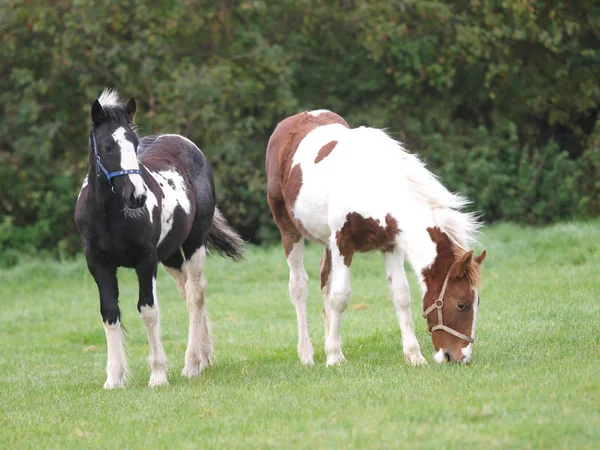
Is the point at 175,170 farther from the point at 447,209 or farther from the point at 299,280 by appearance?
the point at 447,209

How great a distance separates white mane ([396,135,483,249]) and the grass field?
94 cm

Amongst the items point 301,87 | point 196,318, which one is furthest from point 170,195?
point 301,87

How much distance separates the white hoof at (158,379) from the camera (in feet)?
24.7

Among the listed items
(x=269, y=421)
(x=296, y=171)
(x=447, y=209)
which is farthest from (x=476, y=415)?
(x=296, y=171)

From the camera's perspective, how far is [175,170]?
8430 mm

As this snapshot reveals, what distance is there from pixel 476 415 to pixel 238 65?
15.1 metres

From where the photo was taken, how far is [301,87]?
20938mm

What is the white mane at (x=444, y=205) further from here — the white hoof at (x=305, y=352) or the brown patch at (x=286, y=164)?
the white hoof at (x=305, y=352)

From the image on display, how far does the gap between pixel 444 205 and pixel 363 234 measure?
2.18 feet

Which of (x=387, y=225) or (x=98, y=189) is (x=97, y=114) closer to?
(x=98, y=189)

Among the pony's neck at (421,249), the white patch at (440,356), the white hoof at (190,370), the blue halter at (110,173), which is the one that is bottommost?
the white hoof at (190,370)

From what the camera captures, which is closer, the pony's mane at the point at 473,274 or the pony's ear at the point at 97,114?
the pony's mane at the point at 473,274

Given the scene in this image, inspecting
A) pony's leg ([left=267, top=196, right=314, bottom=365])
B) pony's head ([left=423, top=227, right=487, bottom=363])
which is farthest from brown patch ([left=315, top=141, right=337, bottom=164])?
pony's head ([left=423, top=227, right=487, bottom=363])

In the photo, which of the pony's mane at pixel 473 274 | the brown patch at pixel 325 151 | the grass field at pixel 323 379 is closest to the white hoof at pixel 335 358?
the grass field at pixel 323 379
